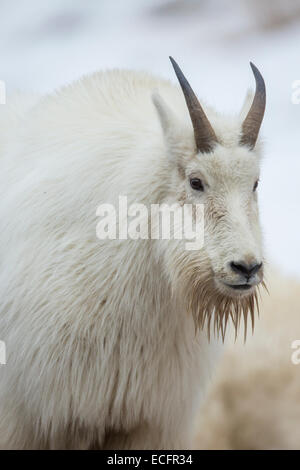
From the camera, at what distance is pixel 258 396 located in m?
5.41

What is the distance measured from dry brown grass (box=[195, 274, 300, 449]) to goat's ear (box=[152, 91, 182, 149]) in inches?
91.2

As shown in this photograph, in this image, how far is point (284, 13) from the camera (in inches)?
271

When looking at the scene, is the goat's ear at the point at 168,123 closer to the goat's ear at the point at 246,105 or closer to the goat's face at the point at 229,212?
the goat's face at the point at 229,212

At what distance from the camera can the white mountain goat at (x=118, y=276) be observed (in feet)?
11.0

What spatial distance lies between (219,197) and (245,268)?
0.36 meters

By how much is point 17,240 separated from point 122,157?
65 centimetres

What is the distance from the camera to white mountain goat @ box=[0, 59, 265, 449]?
3355 mm

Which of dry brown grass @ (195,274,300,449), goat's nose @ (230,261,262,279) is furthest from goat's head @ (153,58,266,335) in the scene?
dry brown grass @ (195,274,300,449)

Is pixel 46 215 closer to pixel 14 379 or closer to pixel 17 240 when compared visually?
pixel 17 240

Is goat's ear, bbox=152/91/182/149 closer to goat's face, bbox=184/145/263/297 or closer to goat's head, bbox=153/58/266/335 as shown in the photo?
goat's head, bbox=153/58/266/335

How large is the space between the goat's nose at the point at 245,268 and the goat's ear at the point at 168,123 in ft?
2.12
